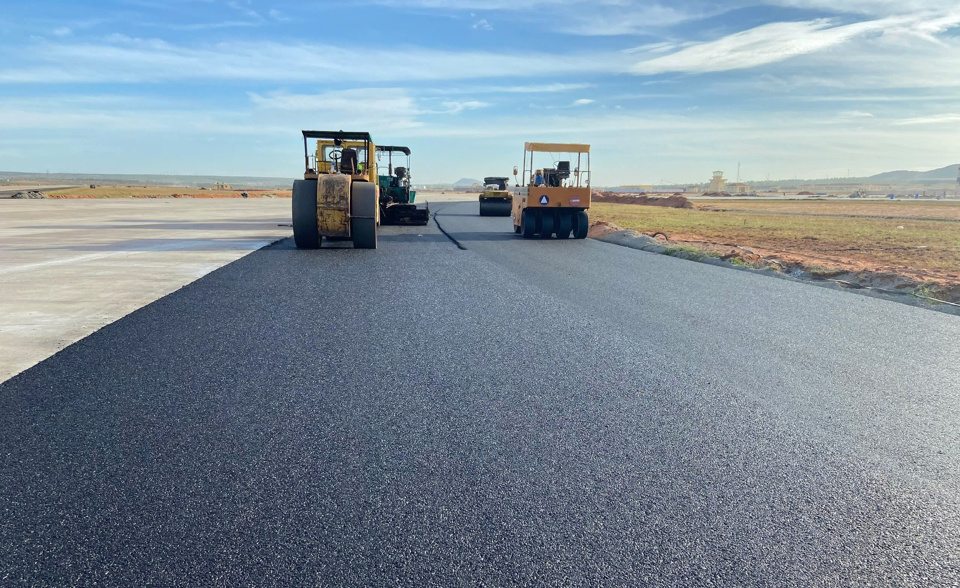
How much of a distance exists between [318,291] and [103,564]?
21.9 feet

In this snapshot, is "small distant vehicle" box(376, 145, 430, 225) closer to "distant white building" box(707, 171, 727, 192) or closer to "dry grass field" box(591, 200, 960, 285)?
"dry grass field" box(591, 200, 960, 285)

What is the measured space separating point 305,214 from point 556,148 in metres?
7.61

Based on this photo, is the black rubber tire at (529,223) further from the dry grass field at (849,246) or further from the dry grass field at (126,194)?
the dry grass field at (126,194)

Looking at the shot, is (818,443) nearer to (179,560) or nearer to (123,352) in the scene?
(179,560)

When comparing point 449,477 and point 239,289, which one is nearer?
point 449,477

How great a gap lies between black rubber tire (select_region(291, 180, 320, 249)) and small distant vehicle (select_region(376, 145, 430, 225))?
24.5 ft

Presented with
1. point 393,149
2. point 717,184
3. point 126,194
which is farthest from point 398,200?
point 717,184

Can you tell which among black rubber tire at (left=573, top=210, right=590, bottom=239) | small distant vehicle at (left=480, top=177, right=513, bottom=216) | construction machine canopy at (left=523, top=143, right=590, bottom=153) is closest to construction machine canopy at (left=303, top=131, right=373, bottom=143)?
construction machine canopy at (left=523, top=143, right=590, bottom=153)

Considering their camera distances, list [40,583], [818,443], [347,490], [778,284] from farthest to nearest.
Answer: [778,284] < [818,443] < [347,490] < [40,583]

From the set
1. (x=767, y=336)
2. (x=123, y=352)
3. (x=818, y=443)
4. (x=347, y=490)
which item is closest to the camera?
(x=347, y=490)

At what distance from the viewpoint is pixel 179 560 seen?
2.66 m

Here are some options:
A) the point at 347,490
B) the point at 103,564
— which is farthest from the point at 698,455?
the point at 103,564

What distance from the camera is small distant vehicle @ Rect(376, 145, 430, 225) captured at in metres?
22.9

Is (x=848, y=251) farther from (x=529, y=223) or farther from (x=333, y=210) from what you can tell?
(x=333, y=210)
